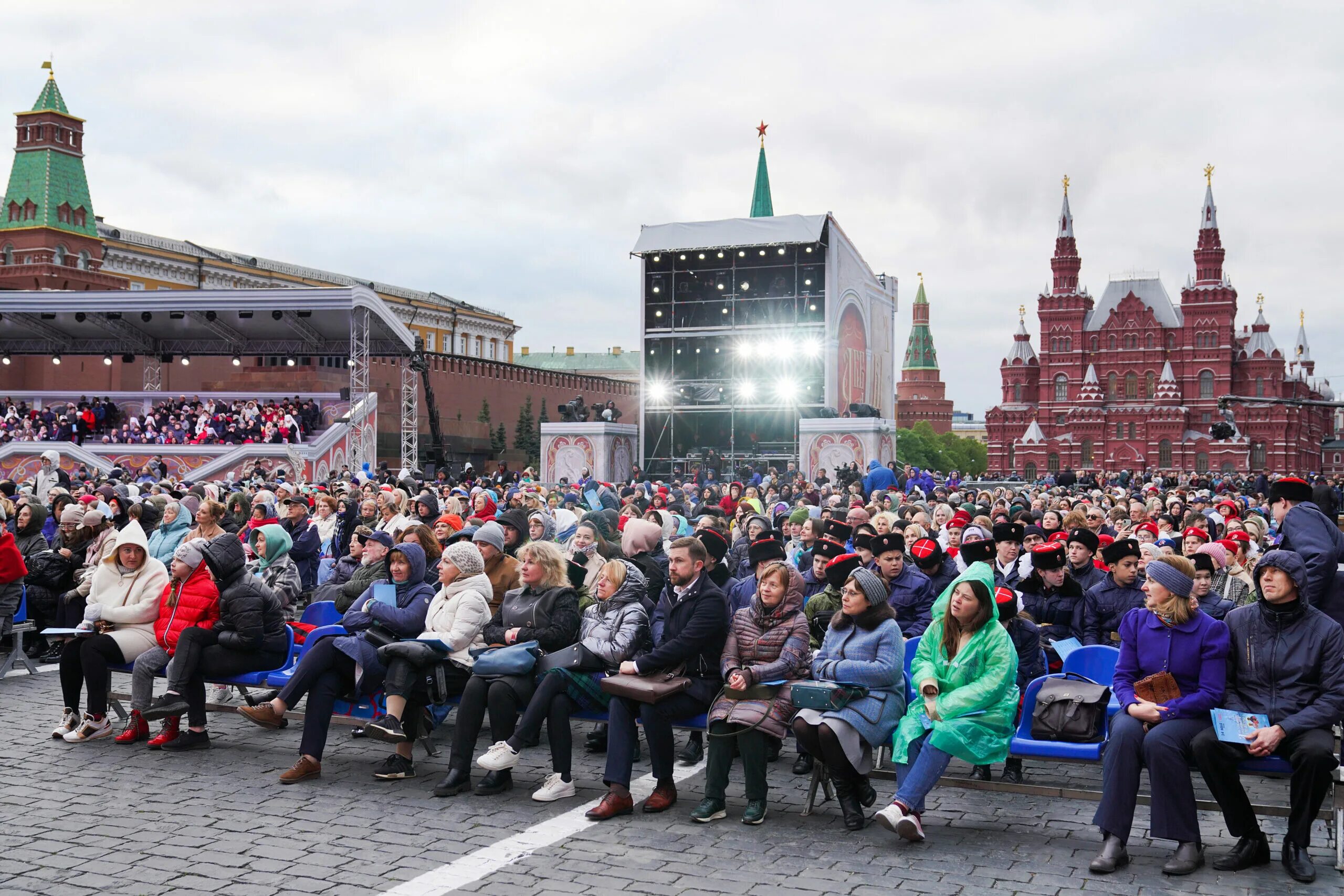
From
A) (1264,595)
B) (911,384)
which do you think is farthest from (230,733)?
(911,384)

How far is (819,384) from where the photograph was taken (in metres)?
36.3

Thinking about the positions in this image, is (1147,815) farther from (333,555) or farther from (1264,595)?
(333,555)

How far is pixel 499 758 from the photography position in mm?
6594

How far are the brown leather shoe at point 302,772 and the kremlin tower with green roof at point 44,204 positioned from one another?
48.7 meters

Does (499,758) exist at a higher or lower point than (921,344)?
lower

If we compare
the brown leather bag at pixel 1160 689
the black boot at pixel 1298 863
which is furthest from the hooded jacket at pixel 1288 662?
the black boot at pixel 1298 863

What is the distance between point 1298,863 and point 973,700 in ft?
5.27

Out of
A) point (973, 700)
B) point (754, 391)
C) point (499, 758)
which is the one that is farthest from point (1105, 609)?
point (754, 391)

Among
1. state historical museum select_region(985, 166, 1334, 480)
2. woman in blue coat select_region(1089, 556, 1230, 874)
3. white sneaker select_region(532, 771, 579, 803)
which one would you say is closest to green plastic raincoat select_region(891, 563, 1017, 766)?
woman in blue coat select_region(1089, 556, 1230, 874)

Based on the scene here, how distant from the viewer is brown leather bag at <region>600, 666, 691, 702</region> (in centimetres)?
637

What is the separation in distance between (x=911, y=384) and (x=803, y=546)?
130m

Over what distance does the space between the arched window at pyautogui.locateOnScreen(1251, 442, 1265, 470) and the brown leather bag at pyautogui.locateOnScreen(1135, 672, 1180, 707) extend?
85108 millimetres

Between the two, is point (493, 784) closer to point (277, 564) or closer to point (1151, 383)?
point (277, 564)

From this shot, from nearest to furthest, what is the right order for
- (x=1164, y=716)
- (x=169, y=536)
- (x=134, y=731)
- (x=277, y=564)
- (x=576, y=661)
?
(x=1164, y=716) → (x=576, y=661) → (x=134, y=731) → (x=277, y=564) → (x=169, y=536)
